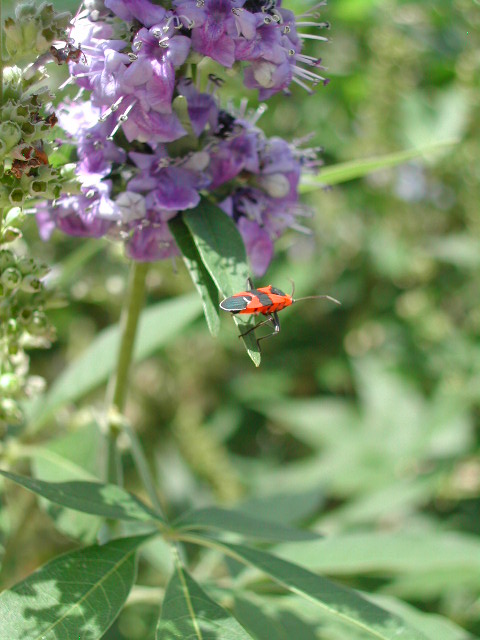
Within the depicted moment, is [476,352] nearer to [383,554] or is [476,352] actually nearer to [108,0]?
[383,554]

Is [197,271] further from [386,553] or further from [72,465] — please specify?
[386,553]

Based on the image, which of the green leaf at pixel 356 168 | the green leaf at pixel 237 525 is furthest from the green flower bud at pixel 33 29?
the green leaf at pixel 237 525

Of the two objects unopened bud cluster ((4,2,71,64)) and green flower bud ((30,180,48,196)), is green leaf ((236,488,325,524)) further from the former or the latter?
unopened bud cluster ((4,2,71,64))

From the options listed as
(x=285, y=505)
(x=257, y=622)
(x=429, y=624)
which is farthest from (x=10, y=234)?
(x=285, y=505)

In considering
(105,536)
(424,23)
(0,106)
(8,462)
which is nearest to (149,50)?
(0,106)

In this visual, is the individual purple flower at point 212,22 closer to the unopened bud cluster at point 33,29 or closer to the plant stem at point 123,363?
the unopened bud cluster at point 33,29

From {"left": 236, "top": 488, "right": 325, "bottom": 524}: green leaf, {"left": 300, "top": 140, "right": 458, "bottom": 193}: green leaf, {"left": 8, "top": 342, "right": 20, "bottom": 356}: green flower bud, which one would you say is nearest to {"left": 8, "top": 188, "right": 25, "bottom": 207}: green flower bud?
{"left": 8, "top": 342, "right": 20, "bottom": 356}: green flower bud
